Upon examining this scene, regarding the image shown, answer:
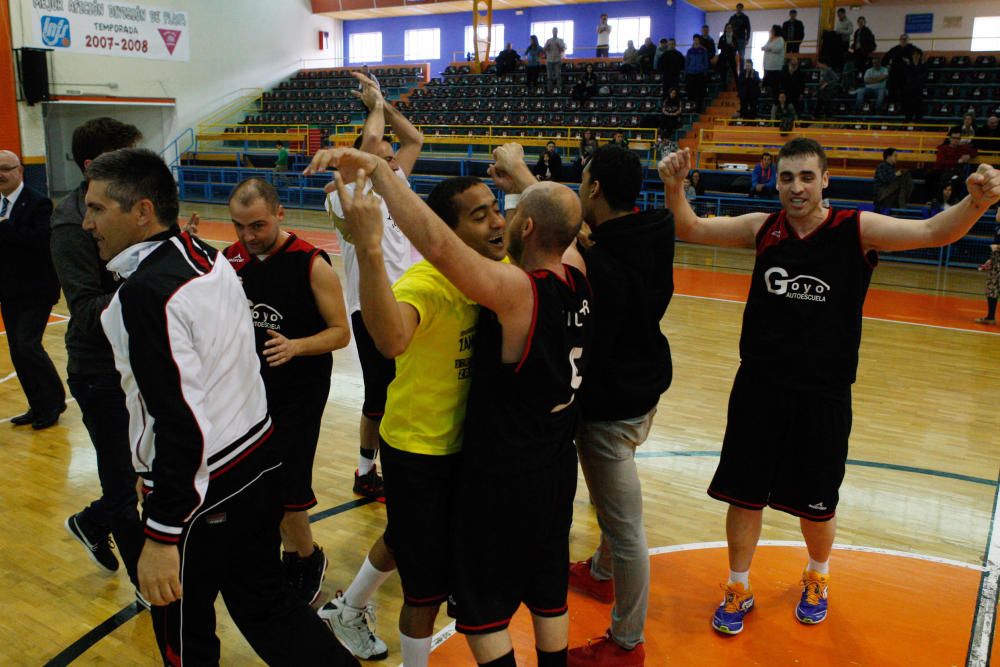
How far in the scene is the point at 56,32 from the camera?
73.6 ft

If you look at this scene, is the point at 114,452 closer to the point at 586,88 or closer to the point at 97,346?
the point at 97,346

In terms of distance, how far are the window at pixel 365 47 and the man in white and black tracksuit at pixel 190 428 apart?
118 feet

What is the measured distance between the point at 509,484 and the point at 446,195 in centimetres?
95

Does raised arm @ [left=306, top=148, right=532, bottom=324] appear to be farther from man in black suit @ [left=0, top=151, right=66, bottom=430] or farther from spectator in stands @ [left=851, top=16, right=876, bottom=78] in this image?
spectator in stands @ [left=851, top=16, right=876, bottom=78]

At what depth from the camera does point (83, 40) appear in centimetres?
2338

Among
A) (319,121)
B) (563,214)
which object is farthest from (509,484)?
(319,121)

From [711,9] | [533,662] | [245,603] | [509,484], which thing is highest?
[711,9]

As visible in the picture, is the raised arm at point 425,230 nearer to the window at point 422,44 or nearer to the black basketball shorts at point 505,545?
the black basketball shorts at point 505,545

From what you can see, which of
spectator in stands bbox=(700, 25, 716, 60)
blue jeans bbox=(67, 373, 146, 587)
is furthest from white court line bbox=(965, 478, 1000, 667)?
spectator in stands bbox=(700, 25, 716, 60)

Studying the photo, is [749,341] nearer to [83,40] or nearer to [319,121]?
[83,40]

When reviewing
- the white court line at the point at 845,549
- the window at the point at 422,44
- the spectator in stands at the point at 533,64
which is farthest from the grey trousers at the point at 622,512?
the window at the point at 422,44

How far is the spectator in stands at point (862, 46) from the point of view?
747 inches

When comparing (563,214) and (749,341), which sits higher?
(563,214)

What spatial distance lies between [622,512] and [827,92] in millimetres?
18327
